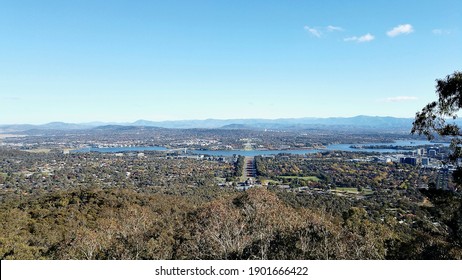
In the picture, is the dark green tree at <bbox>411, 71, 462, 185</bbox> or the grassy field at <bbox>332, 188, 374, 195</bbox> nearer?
the dark green tree at <bbox>411, 71, 462, 185</bbox>

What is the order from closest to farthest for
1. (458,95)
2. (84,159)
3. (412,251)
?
(458,95)
(412,251)
(84,159)

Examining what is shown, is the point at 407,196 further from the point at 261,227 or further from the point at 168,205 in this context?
the point at 261,227

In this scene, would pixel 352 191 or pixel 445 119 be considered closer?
pixel 445 119

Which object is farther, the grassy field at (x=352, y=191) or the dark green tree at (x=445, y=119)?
the grassy field at (x=352, y=191)

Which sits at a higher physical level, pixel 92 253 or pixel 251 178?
pixel 92 253

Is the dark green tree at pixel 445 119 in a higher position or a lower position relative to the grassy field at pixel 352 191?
higher

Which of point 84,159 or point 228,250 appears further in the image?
point 84,159

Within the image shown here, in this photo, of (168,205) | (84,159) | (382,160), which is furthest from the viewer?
(84,159)

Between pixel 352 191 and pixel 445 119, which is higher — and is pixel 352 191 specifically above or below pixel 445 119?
below

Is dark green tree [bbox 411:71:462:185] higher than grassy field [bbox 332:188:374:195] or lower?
higher

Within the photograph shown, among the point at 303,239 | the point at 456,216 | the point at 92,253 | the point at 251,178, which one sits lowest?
the point at 251,178

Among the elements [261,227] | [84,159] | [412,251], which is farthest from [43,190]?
[412,251]
